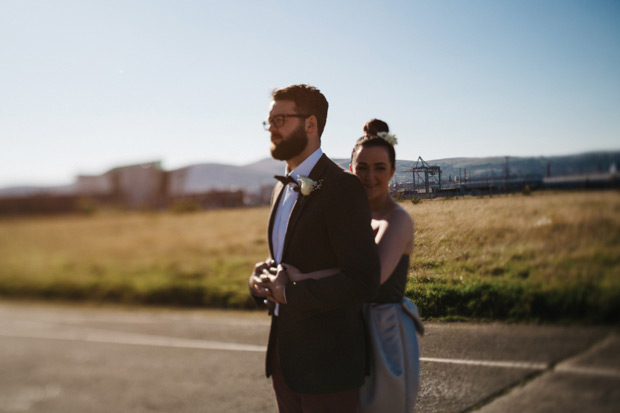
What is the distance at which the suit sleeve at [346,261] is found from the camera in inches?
64.3

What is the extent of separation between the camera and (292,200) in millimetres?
1904

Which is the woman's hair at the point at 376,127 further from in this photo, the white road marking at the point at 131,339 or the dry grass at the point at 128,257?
the dry grass at the point at 128,257

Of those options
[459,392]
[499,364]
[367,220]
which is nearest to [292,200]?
[367,220]

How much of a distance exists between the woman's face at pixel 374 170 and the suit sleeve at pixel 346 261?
0.22 m

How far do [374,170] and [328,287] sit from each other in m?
0.53

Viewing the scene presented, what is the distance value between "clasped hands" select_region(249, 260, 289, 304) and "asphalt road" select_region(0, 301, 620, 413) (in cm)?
84

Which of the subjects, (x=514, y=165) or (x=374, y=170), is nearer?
(x=374, y=170)

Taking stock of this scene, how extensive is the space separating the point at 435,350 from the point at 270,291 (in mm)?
942

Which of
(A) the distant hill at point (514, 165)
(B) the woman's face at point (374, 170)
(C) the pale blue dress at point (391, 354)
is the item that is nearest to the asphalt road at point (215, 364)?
(C) the pale blue dress at point (391, 354)

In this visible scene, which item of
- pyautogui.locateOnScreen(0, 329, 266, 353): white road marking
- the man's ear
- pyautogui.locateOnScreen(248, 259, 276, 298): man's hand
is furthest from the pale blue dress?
pyautogui.locateOnScreen(0, 329, 266, 353): white road marking

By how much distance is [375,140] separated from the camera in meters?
1.96

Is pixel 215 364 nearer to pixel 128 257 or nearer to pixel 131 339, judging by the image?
pixel 131 339

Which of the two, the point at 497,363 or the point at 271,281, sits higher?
the point at 271,281

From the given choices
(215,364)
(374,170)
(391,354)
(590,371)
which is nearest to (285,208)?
(374,170)
